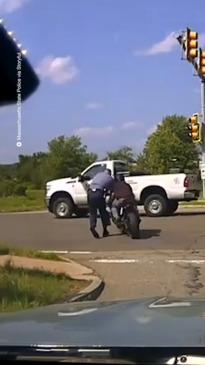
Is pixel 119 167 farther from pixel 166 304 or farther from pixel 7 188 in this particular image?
pixel 166 304

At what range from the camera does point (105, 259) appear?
15867 mm

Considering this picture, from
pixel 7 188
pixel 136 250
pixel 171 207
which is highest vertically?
pixel 7 188

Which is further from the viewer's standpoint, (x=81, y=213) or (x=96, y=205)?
(x=81, y=213)

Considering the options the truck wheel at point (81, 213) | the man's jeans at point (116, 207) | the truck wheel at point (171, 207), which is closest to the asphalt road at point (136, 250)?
the truck wheel at point (171, 207)

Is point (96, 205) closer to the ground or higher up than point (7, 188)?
closer to the ground

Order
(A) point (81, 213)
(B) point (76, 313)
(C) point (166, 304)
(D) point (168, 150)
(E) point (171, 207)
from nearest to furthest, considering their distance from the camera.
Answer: (B) point (76, 313), (C) point (166, 304), (E) point (171, 207), (A) point (81, 213), (D) point (168, 150)

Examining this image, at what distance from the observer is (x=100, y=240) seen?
19.3 metres

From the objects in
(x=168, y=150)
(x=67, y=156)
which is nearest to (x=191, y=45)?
(x=67, y=156)

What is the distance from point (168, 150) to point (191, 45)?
60626 mm

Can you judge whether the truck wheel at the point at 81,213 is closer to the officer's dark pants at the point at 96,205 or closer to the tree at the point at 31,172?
the officer's dark pants at the point at 96,205

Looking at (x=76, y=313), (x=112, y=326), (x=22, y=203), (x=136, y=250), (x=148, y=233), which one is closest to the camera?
(x=112, y=326)

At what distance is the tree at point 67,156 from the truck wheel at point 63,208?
22581 mm

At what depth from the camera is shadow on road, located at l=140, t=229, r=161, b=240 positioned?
1974cm

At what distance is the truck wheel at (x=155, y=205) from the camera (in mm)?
26344
